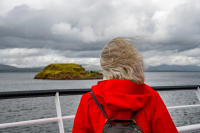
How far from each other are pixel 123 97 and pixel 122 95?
0.04 ft

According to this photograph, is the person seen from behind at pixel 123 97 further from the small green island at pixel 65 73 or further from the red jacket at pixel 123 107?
the small green island at pixel 65 73

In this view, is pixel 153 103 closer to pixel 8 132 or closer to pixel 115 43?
pixel 115 43

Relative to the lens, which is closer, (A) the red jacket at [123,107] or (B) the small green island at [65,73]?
(A) the red jacket at [123,107]

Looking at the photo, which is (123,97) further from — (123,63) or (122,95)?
(123,63)

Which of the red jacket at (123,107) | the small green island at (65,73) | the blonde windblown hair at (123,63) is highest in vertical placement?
the blonde windblown hair at (123,63)

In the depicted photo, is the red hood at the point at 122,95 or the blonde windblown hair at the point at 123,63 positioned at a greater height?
the blonde windblown hair at the point at 123,63

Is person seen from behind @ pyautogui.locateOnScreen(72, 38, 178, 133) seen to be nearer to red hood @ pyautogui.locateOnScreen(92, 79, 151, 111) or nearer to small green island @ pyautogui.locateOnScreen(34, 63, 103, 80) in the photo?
red hood @ pyautogui.locateOnScreen(92, 79, 151, 111)

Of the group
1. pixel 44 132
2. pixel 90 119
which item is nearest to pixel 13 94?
pixel 90 119

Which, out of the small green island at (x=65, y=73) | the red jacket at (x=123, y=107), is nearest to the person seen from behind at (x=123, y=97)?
the red jacket at (x=123, y=107)

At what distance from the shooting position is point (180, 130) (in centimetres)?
199

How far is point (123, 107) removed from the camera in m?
0.98

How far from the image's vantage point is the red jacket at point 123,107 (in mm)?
987

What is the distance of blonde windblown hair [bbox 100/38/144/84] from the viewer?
106cm

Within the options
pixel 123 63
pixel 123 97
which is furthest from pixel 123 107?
pixel 123 63
